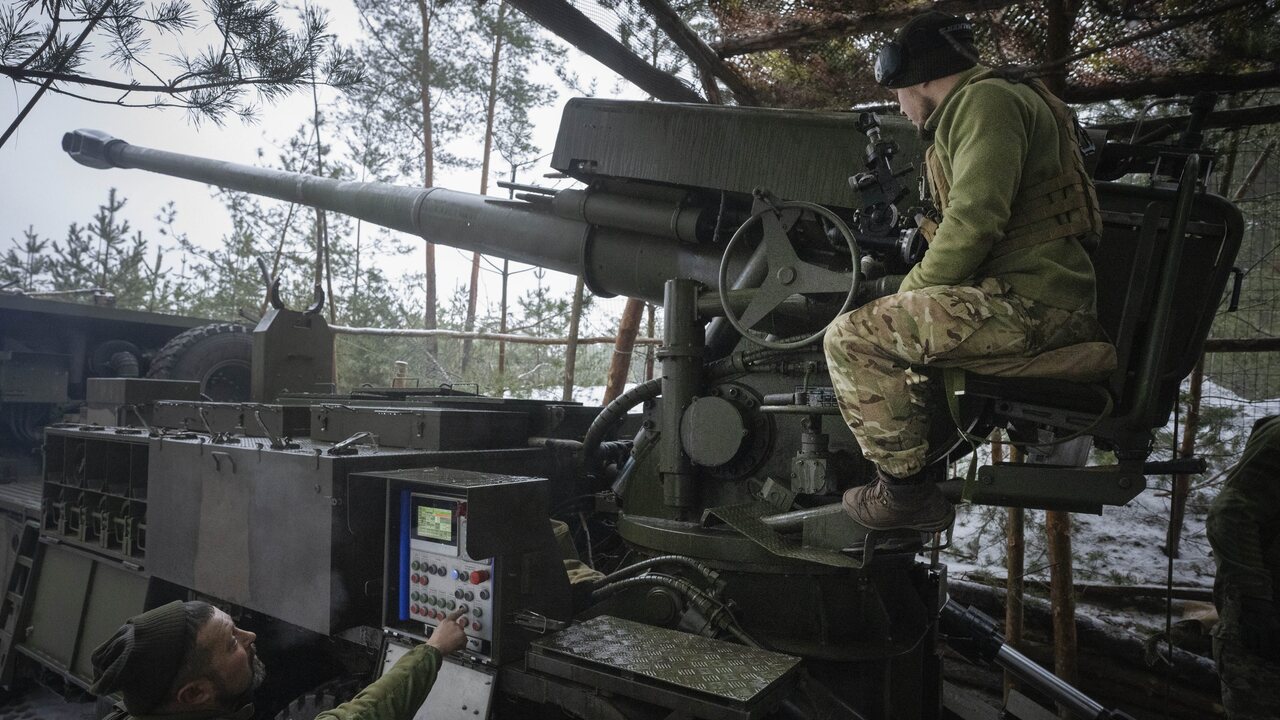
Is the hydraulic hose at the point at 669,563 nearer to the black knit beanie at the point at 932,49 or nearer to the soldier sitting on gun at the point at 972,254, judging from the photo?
the soldier sitting on gun at the point at 972,254

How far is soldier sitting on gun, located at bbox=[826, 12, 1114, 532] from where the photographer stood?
2143 mm

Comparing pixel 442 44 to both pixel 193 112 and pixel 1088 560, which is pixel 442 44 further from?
pixel 1088 560

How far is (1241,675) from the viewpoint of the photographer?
332cm

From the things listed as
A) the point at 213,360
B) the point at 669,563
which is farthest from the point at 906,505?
the point at 213,360

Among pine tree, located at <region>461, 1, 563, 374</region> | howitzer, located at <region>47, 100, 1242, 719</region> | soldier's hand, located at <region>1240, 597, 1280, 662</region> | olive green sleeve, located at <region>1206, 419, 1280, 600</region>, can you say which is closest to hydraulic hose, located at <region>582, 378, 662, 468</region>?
howitzer, located at <region>47, 100, 1242, 719</region>

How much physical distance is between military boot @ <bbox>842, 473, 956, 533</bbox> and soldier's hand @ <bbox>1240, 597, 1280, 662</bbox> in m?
1.71

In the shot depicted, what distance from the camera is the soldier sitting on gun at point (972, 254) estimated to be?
214 centimetres

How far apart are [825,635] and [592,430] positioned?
5.29ft

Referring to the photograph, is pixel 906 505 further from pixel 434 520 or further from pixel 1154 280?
pixel 434 520

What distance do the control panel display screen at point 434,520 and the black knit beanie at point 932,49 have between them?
183 cm

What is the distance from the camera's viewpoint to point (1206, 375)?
6.93 meters

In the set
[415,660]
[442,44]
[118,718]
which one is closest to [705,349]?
[415,660]

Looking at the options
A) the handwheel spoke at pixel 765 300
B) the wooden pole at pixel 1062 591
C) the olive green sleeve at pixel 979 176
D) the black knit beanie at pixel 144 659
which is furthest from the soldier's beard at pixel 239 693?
the wooden pole at pixel 1062 591

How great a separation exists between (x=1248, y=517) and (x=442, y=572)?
3165mm
